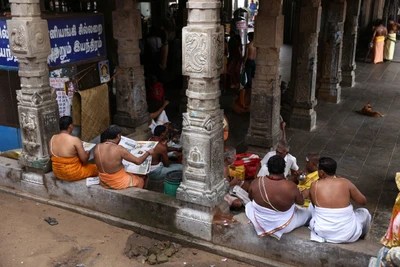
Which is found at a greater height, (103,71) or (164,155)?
(103,71)

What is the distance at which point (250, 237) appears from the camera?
5164 mm

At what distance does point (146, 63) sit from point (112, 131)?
7.50 m

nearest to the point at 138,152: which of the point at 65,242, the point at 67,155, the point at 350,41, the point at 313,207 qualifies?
the point at 67,155

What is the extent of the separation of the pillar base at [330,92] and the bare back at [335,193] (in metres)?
7.23

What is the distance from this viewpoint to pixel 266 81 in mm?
7516

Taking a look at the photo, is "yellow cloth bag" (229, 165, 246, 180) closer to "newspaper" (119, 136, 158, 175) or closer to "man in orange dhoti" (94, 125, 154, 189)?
"newspaper" (119, 136, 158, 175)

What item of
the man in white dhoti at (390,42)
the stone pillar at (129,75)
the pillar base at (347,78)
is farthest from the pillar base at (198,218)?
the man in white dhoti at (390,42)

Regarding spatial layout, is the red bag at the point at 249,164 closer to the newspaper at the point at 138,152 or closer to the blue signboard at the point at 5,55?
the newspaper at the point at 138,152

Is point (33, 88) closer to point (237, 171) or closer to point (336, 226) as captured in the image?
point (237, 171)

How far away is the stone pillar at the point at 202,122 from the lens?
491 centimetres

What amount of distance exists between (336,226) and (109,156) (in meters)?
3.03

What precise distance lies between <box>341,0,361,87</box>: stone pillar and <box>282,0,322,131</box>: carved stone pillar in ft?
12.6

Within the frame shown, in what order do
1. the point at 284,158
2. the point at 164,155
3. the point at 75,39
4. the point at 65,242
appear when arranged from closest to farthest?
the point at 65,242 → the point at 284,158 → the point at 164,155 → the point at 75,39

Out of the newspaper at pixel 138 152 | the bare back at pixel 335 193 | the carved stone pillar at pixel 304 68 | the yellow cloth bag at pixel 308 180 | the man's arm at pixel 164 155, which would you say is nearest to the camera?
the bare back at pixel 335 193
